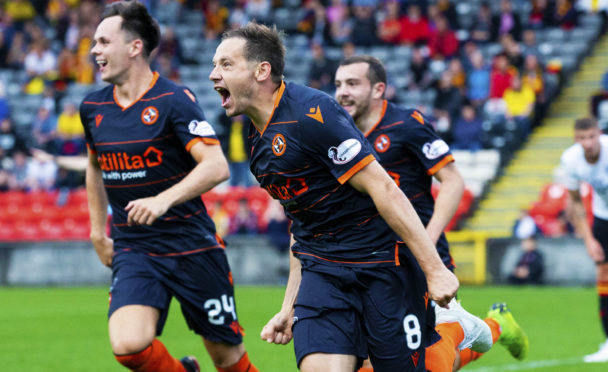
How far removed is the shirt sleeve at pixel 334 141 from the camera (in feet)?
15.1

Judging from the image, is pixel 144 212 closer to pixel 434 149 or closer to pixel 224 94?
pixel 224 94

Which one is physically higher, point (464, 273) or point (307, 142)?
point (307, 142)

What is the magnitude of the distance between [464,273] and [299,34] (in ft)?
28.2

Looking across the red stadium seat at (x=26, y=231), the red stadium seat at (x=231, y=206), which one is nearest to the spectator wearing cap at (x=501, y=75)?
the red stadium seat at (x=231, y=206)

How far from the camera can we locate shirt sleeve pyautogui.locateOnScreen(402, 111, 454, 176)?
6.26 m

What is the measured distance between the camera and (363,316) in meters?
4.86

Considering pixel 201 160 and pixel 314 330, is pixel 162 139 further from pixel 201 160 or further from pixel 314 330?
pixel 314 330

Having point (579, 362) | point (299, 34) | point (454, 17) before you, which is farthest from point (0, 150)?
point (579, 362)

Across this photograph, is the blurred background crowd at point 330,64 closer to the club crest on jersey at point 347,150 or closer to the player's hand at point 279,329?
the player's hand at point 279,329

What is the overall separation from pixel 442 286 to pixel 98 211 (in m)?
2.86

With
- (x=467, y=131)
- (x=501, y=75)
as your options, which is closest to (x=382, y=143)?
(x=467, y=131)

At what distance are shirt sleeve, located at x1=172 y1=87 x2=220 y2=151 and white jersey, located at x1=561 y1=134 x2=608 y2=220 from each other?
13.6 ft

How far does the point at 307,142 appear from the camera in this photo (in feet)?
15.4

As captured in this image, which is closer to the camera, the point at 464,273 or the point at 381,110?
the point at 381,110
